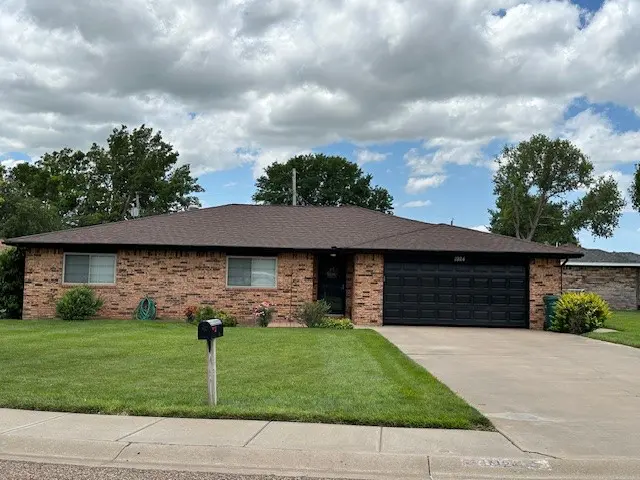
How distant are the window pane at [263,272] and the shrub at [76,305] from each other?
16.9 feet

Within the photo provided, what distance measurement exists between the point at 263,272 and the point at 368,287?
353cm

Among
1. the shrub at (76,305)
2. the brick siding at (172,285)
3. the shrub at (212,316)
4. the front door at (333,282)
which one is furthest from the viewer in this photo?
the front door at (333,282)

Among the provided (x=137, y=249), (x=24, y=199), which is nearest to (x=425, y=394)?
(x=137, y=249)

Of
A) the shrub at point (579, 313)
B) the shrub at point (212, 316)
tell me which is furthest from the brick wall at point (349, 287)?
the shrub at point (579, 313)

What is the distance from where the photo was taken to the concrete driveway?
6234 mm

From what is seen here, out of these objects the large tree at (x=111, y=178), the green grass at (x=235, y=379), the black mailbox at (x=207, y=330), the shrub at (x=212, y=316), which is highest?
the large tree at (x=111, y=178)

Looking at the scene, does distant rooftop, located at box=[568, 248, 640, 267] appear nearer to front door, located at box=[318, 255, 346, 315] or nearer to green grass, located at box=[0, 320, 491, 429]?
front door, located at box=[318, 255, 346, 315]

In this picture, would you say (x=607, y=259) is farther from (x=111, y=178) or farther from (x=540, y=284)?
(x=111, y=178)

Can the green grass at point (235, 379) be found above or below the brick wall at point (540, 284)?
below

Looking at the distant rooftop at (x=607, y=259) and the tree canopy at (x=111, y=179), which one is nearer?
the distant rooftop at (x=607, y=259)

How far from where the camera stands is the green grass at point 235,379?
689 centimetres

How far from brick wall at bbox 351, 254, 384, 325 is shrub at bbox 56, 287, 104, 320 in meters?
8.39

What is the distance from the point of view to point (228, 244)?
783 inches

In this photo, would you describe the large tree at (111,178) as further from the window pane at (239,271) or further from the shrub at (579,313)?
the shrub at (579,313)
